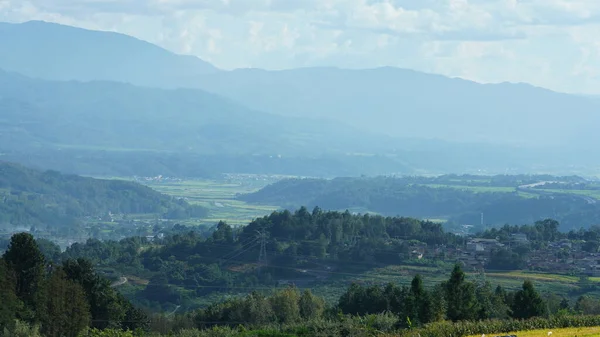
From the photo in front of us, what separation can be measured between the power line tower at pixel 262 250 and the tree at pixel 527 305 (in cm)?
2580

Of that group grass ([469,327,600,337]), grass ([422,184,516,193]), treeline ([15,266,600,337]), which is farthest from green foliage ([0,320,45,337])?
grass ([422,184,516,193])

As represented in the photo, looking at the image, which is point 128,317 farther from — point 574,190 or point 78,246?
point 574,190

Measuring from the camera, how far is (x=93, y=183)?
130 meters

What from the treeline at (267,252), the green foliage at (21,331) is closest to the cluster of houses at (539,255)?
the treeline at (267,252)

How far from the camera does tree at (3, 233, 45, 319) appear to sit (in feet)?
116

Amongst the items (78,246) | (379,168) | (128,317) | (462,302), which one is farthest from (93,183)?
(462,302)

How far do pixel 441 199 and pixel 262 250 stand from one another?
203ft

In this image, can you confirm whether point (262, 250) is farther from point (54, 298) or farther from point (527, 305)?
point (527, 305)

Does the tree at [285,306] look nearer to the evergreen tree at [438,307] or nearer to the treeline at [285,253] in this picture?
the evergreen tree at [438,307]

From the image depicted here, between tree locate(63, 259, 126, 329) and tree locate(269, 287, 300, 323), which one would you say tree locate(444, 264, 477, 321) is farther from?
tree locate(63, 259, 126, 329)

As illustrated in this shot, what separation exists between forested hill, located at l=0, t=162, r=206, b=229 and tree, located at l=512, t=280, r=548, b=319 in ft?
265

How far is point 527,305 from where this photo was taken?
33.0 metres

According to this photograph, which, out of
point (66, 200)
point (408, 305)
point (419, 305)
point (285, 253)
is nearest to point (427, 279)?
point (285, 253)

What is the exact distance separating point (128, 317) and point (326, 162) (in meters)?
156
